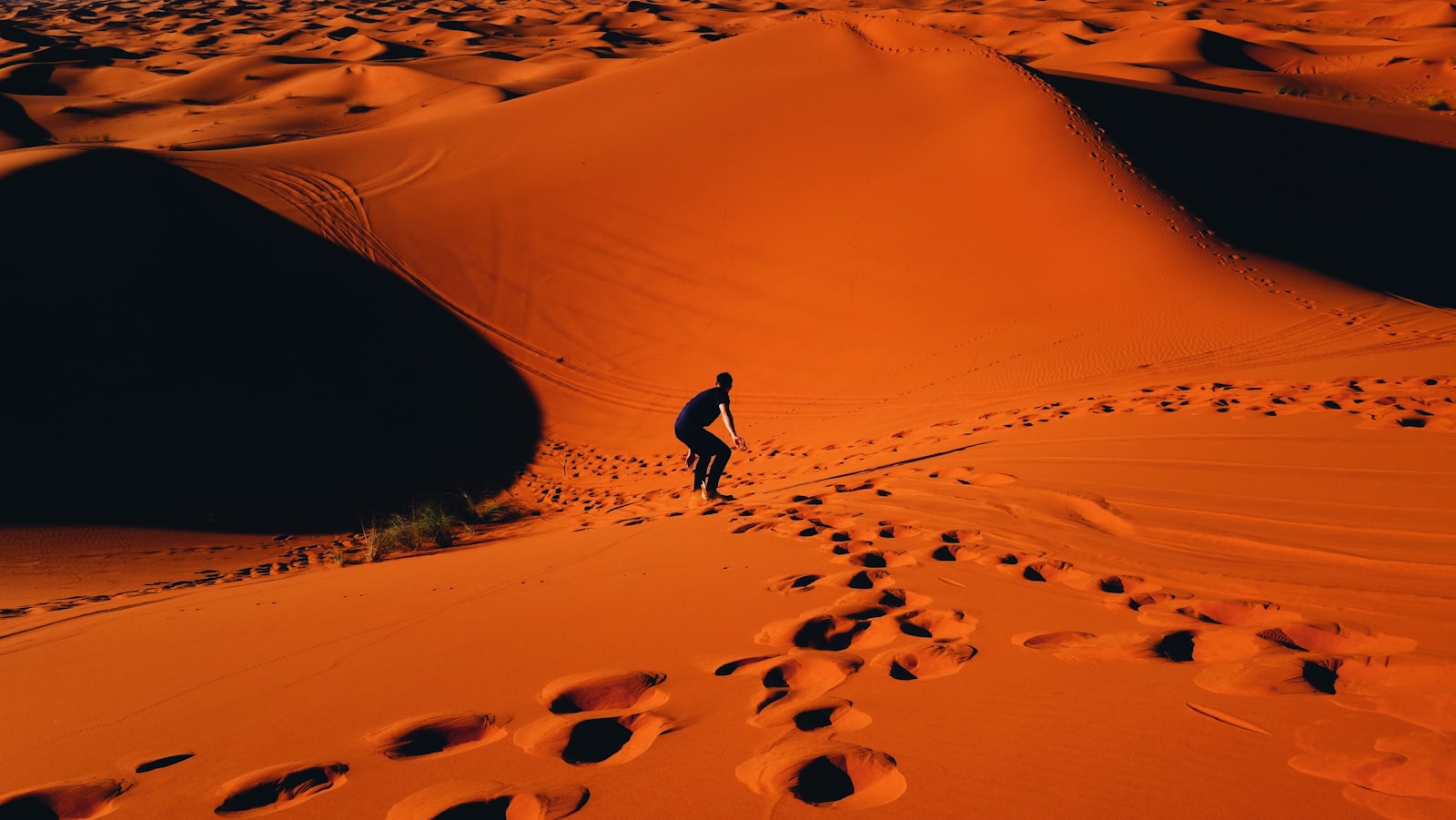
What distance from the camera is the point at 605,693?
280 centimetres

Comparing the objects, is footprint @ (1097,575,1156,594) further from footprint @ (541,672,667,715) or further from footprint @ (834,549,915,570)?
footprint @ (541,672,667,715)

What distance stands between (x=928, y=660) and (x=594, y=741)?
1.05 metres

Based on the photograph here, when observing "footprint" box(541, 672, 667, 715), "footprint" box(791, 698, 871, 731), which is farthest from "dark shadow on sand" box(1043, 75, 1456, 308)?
"footprint" box(541, 672, 667, 715)

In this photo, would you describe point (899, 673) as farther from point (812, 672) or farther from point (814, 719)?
point (814, 719)

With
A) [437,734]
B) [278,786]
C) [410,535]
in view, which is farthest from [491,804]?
[410,535]

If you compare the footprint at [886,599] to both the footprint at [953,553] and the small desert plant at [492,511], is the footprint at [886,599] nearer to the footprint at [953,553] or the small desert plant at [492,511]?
the footprint at [953,553]

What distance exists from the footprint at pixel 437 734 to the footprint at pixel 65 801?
0.64m

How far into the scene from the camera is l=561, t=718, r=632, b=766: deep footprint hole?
93.3 inches

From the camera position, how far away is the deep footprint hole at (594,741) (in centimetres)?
237

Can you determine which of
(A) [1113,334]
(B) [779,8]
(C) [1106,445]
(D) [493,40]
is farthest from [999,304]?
(B) [779,8]

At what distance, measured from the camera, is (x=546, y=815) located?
2045mm

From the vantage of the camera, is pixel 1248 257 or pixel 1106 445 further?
pixel 1248 257

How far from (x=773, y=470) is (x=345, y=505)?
4328 millimetres

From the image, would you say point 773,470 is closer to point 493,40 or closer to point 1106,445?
point 1106,445
